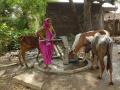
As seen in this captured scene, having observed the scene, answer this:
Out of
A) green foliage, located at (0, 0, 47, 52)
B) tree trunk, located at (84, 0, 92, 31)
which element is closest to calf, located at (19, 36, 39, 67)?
green foliage, located at (0, 0, 47, 52)

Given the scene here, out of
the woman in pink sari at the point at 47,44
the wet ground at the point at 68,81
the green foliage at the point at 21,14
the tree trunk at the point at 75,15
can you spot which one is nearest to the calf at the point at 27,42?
the woman in pink sari at the point at 47,44

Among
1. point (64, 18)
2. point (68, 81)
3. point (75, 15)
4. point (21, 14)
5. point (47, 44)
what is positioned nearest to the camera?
point (68, 81)

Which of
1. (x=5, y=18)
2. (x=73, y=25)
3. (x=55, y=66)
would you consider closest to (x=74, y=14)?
(x=73, y=25)

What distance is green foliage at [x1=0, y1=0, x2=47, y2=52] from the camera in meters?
15.8

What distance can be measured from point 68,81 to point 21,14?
30.5 feet

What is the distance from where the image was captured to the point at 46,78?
8.72 m

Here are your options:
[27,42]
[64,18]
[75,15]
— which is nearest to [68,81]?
[27,42]

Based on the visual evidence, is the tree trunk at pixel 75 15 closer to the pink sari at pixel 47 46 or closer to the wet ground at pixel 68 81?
the pink sari at pixel 47 46

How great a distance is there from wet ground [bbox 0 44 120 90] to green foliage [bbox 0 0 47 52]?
5.98 meters

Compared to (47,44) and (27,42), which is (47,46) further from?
(27,42)

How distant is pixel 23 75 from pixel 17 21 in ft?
24.7

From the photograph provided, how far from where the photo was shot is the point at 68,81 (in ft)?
27.4

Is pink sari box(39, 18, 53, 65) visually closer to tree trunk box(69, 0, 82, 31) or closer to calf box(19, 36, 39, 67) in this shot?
calf box(19, 36, 39, 67)

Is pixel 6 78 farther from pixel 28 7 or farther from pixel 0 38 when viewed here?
pixel 28 7
